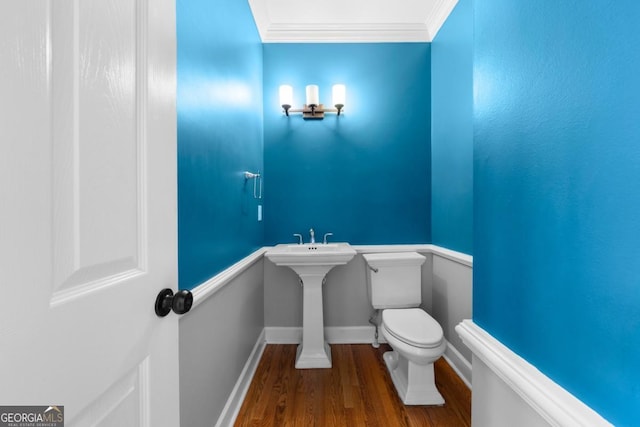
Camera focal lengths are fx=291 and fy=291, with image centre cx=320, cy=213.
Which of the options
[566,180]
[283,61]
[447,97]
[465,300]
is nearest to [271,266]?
[465,300]

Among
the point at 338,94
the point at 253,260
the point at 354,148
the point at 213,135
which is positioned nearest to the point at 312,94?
the point at 338,94

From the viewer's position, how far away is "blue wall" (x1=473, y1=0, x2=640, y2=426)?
20.8 inches

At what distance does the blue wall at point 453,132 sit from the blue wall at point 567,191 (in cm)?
112

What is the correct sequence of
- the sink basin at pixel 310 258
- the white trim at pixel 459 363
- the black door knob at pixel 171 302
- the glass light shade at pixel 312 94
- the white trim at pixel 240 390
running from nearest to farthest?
1. the black door knob at pixel 171 302
2. the white trim at pixel 240 390
3. the white trim at pixel 459 363
4. the sink basin at pixel 310 258
5. the glass light shade at pixel 312 94

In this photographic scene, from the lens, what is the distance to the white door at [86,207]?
34 centimetres

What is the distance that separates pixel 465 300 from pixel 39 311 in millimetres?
2148

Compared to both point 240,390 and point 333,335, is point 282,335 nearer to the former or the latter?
point 333,335

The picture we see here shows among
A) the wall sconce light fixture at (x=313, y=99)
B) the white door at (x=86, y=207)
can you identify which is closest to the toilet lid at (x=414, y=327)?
the white door at (x=86, y=207)

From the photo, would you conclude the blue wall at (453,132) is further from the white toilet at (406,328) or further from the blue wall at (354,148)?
the white toilet at (406,328)

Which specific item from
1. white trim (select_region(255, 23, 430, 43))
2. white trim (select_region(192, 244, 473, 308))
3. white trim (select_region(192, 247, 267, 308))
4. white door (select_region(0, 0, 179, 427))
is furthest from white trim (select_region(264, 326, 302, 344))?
white trim (select_region(255, 23, 430, 43))

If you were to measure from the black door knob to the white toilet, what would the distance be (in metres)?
1.39

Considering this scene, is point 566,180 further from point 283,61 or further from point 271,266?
point 283,61

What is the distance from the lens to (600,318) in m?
0.57

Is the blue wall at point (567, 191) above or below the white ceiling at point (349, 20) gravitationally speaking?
below
